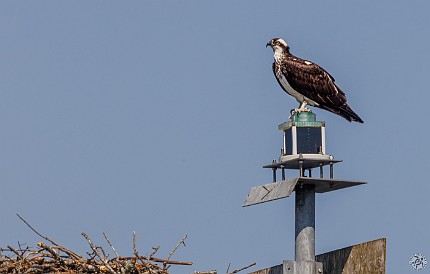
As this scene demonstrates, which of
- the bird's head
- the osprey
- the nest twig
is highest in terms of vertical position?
the bird's head

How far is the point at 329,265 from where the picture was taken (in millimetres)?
7859

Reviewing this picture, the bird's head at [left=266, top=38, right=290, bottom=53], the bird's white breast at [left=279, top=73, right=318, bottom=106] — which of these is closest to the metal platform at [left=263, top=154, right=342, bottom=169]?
the bird's white breast at [left=279, top=73, right=318, bottom=106]

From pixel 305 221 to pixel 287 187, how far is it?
43 centimetres

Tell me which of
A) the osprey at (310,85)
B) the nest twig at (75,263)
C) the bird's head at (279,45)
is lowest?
the nest twig at (75,263)

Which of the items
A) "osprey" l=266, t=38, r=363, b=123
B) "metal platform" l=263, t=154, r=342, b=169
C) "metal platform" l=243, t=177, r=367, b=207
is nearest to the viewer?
"metal platform" l=243, t=177, r=367, b=207

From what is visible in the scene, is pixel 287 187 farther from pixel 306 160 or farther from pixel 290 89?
pixel 290 89

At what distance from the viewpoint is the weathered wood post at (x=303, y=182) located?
303 inches

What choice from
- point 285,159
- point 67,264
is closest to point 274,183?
point 285,159

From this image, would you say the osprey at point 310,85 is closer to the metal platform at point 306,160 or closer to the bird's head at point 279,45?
the bird's head at point 279,45

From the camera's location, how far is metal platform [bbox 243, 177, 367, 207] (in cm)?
764

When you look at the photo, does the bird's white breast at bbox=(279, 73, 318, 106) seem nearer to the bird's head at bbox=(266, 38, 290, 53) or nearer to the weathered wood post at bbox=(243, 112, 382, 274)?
the bird's head at bbox=(266, 38, 290, 53)

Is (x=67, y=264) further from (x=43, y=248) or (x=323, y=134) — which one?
(x=323, y=134)

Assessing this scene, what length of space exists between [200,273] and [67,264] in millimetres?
1250

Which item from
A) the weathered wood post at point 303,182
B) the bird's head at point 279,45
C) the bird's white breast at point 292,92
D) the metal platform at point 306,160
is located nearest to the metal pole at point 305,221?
the weathered wood post at point 303,182
